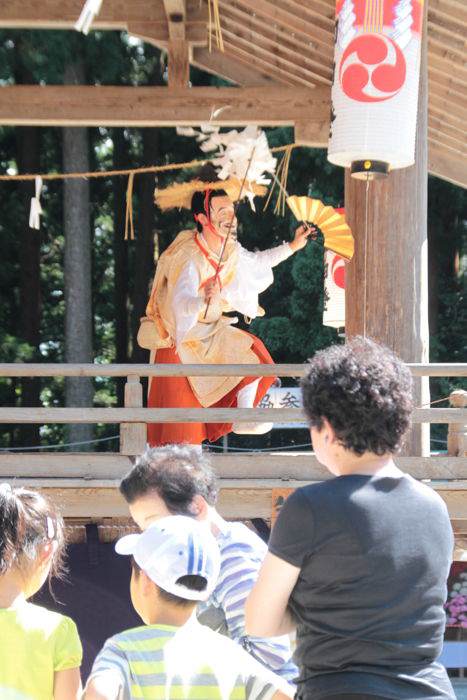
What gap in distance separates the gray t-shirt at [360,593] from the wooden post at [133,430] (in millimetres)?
3096

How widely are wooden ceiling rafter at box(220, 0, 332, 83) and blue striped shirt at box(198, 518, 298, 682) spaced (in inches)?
169

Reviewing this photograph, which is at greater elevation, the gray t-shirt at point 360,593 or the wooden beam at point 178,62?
the wooden beam at point 178,62

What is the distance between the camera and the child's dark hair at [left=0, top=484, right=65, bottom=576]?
2178mm

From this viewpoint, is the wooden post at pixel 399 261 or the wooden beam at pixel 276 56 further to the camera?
the wooden beam at pixel 276 56

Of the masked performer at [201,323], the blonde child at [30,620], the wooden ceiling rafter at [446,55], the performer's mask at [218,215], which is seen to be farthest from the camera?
the performer's mask at [218,215]

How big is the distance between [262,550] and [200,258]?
141 inches

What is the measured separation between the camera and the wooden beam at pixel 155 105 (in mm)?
6078

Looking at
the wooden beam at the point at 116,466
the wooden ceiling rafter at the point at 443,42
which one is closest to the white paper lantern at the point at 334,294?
the wooden ceiling rafter at the point at 443,42

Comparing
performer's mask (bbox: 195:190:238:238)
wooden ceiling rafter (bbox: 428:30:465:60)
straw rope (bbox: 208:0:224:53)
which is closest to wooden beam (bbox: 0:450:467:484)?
performer's mask (bbox: 195:190:238:238)

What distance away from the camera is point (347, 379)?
194cm

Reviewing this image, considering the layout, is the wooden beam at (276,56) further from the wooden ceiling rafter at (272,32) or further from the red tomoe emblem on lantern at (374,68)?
the red tomoe emblem on lantern at (374,68)

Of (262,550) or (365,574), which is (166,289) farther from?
(365,574)

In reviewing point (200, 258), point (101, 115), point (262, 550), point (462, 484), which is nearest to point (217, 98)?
point (101, 115)

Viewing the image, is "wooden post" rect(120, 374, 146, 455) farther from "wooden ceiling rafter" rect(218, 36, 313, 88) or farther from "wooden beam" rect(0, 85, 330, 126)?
"wooden ceiling rafter" rect(218, 36, 313, 88)
